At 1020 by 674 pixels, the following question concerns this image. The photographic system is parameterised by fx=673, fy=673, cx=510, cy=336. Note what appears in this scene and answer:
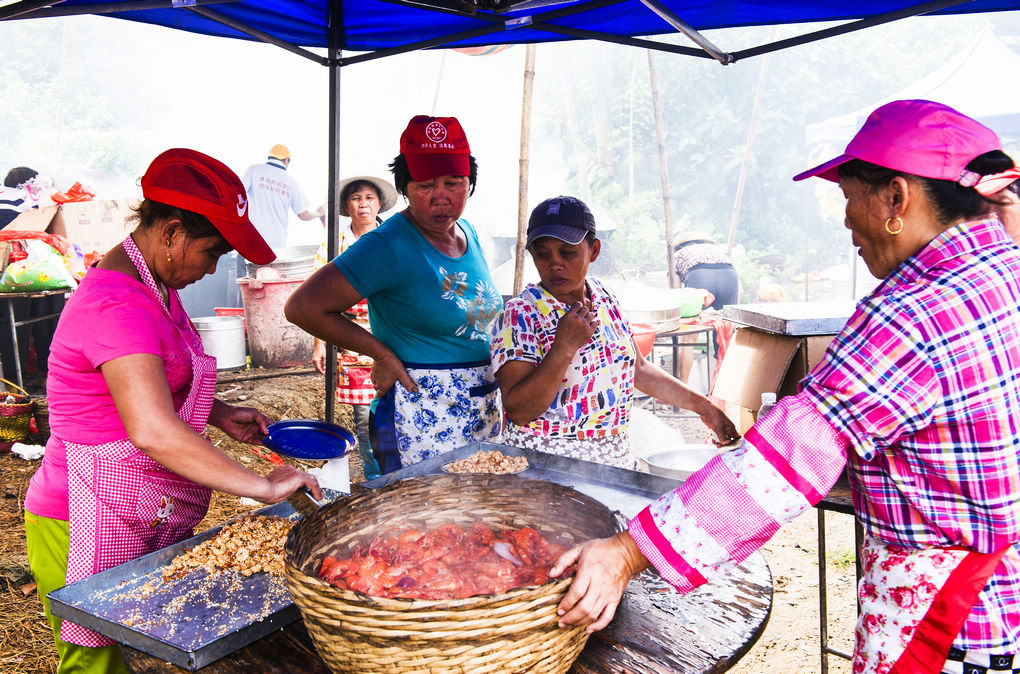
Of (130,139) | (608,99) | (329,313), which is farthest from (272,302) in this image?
(608,99)

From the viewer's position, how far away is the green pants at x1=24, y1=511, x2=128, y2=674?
185 cm

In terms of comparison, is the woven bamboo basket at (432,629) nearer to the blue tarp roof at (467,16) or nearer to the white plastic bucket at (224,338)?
the blue tarp roof at (467,16)

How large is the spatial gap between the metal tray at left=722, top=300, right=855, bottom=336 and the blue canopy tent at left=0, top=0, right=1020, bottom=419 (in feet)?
4.14

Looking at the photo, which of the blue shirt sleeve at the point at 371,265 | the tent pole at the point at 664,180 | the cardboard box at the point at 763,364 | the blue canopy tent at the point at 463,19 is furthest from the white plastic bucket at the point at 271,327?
the cardboard box at the point at 763,364

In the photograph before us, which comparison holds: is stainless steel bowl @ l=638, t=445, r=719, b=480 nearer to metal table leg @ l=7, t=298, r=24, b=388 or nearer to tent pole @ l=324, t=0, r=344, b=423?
tent pole @ l=324, t=0, r=344, b=423

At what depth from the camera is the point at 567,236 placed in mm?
2631

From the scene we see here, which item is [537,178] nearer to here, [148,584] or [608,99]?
[608,99]

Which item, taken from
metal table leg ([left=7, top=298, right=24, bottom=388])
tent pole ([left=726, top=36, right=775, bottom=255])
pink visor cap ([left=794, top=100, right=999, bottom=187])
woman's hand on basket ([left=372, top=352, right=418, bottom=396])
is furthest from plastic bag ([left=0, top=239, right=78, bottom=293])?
tent pole ([left=726, top=36, right=775, bottom=255])

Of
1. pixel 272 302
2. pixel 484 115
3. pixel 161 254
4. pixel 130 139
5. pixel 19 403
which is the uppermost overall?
pixel 484 115

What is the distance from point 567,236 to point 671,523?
1525 millimetres

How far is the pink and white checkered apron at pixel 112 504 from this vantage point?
73.4 inches

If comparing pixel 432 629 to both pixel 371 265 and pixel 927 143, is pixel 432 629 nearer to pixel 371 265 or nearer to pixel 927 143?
pixel 927 143

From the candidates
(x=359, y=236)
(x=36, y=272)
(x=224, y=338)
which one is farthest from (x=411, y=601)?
(x=224, y=338)

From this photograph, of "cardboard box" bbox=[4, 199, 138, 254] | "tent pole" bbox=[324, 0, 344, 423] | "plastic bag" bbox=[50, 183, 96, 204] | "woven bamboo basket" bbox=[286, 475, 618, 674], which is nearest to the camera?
"woven bamboo basket" bbox=[286, 475, 618, 674]
